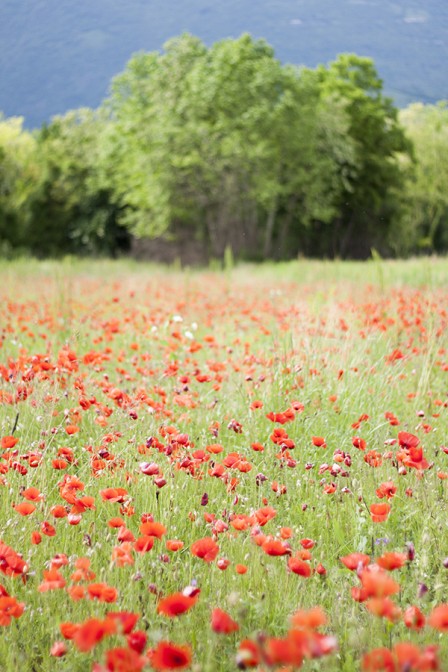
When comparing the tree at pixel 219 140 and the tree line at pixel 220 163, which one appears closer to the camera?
the tree at pixel 219 140

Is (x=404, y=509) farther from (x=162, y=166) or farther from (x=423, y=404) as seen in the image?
(x=162, y=166)

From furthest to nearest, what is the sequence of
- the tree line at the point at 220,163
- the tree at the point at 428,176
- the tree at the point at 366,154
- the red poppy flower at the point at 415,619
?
the tree at the point at 428,176, the tree at the point at 366,154, the tree line at the point at 220,163, the red poppy flower at the point at 415,619

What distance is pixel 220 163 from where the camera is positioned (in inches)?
989

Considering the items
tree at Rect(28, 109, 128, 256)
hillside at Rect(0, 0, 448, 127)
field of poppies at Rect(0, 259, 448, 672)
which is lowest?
field of poppies at Rect(0, 259, 448, 672)

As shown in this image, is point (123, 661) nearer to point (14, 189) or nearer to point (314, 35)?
point (14, 189)

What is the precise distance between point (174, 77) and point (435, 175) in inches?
925

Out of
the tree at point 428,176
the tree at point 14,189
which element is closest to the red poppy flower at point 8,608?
the tree at point 14,189

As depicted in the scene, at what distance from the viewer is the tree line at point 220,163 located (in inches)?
996

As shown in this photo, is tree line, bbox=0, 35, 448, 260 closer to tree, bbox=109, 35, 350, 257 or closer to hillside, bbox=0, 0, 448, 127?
tree, bbox=109, 35, 350, 257

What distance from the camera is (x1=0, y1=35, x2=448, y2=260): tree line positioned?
25297 mm

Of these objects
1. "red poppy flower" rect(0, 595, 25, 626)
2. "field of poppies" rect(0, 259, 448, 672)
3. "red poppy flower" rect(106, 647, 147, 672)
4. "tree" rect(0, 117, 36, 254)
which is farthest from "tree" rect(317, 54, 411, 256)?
"red poppy flower" rect(106, 647, 147, 672)

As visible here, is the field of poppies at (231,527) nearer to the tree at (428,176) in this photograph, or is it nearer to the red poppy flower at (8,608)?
the red poppy flower at (8,608)

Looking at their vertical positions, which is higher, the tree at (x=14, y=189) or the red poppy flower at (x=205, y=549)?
the tree at (x=14, y=189)

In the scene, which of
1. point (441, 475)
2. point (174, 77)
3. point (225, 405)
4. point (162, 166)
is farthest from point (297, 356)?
point (174, 77)
